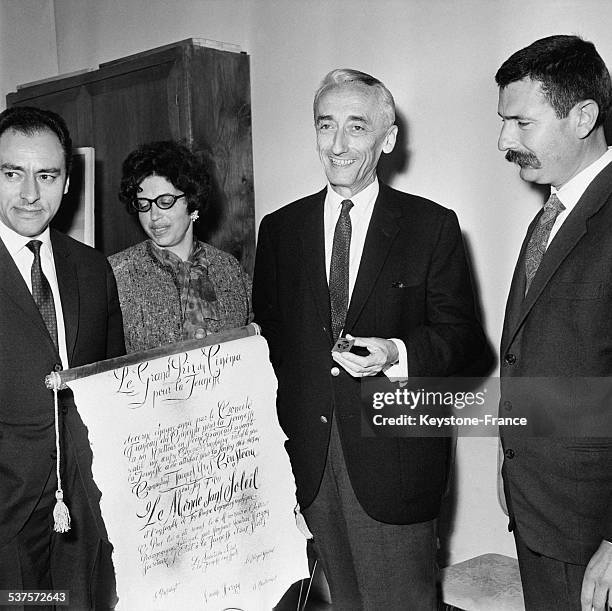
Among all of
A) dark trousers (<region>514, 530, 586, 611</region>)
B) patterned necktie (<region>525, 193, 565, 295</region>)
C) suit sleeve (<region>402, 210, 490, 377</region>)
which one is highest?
patterned necktie (<region>525, 193, 565, 295</region>)

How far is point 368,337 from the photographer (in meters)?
1.92

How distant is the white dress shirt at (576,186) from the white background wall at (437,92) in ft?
2.10

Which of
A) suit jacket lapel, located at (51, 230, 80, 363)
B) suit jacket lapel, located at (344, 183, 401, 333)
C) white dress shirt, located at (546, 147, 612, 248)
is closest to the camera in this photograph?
white dress shirt, located at (546, 147, 612, 248)

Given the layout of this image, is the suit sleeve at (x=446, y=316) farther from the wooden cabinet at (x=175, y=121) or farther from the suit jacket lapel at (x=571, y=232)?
the wooden cabinet at (x=175, y=121)

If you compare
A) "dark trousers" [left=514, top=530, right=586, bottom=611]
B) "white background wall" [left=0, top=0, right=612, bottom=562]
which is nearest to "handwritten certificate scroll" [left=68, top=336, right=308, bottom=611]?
"dark trousers" [left=514, top=530, right=586, bottom=611]

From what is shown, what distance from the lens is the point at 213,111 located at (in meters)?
2.93

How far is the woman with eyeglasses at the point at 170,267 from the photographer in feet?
7.36

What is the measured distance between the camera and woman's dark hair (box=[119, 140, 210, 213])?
2377 millimetres

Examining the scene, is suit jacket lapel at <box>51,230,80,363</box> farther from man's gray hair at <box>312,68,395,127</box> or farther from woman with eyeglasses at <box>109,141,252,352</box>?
man's gray hair at <box>312,68,395,127</box>

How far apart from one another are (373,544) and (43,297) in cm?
98

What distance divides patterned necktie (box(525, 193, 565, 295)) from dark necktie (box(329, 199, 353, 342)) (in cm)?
44

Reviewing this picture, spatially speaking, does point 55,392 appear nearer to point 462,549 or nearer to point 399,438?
point 399,438

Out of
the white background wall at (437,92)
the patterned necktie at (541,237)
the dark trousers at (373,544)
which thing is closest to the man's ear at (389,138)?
the patterned necktie at (541,237)

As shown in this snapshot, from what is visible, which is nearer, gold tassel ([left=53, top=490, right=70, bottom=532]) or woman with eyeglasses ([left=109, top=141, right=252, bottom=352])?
gold tassel ([left=53, top=490, right=70, bottom=532])
